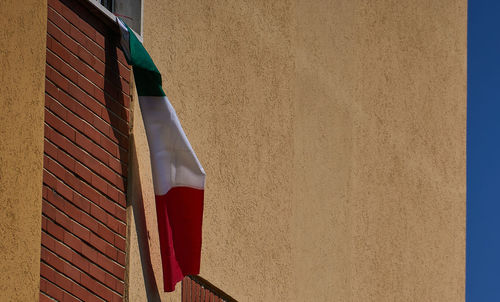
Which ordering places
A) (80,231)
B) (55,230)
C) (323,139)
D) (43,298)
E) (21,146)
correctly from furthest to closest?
(323,139) → (80,231) → (55,230) → (43,298) → (21,146)

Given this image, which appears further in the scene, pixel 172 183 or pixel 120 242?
pixel 172 183

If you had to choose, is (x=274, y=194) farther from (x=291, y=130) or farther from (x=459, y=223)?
(x=459, y=223)

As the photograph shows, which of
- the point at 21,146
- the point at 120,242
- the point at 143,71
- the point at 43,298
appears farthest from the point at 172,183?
the point at 21,146

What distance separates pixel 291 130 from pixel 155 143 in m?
2.49

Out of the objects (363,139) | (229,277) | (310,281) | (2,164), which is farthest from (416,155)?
(2,164)

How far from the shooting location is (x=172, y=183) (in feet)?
19.3

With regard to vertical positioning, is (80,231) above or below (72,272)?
above

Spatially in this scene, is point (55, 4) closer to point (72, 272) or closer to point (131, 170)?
point (131, 170)

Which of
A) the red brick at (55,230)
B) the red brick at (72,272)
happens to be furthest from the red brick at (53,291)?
the red brick at (55,230)

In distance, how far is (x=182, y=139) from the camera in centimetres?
588

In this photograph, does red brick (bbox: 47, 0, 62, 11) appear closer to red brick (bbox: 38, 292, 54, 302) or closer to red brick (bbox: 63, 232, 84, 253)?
red brick (bbox: 63, 232, 84, 253)

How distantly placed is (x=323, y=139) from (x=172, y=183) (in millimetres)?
3257

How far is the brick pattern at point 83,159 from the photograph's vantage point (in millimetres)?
4945

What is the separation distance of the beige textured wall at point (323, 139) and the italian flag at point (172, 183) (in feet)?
0.49
